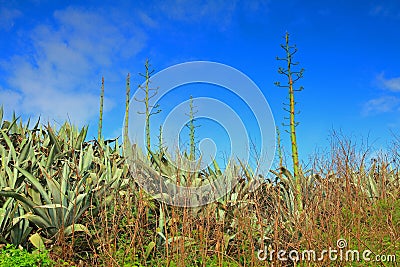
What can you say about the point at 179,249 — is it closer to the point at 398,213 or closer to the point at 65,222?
the point at 65,222

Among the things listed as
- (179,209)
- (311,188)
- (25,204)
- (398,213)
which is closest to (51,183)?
(25,204)

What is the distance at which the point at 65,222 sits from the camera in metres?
3.97

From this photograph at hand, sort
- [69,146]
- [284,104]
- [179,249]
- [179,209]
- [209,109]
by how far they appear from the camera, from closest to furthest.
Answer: [179,249]
[209,109]
[179,209]
[69,146]
[284,104]

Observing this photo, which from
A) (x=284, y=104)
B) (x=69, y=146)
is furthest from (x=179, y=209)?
(x=284, y=104)

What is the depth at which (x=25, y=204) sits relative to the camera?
390 centimetres

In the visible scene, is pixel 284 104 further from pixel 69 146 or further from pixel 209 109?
pixel 69 146

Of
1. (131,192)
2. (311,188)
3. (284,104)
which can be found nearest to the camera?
(131,192)

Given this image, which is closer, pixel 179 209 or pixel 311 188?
pixel 179 209

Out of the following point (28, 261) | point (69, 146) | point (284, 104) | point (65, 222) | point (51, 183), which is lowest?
point (28, 261)

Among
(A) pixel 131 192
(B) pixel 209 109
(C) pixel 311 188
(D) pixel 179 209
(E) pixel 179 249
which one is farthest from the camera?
(C) pixel 311 188

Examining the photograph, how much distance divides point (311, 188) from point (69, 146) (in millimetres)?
3567

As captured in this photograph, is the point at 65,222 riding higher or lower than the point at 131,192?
lower

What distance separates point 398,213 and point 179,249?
12.4ft

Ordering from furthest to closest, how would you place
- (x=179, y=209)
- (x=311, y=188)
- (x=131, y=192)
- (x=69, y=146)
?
(x=69, y=146) → (x=311, y=188) → (x=131, y=192) → (x=179, y=209)
